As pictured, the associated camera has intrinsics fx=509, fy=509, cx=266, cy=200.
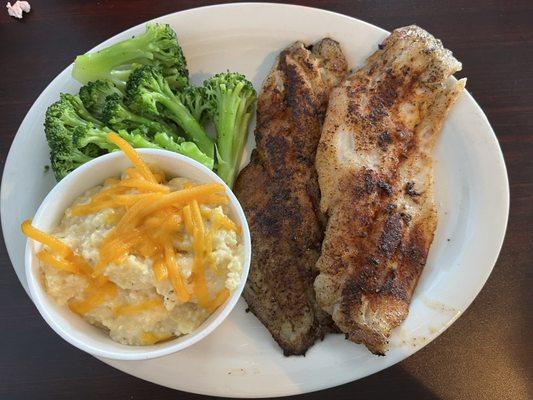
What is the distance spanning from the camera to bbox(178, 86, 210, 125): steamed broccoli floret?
7.79ft

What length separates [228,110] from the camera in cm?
231

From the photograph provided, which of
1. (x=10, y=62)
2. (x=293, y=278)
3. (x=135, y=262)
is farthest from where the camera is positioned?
(x=10, y=62)

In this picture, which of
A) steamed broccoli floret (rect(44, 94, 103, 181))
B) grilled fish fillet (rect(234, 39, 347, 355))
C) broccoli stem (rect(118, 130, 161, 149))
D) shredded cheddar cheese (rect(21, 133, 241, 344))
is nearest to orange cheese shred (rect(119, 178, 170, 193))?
shredded cheddar cheese (rect(21, 133, 241, 344))

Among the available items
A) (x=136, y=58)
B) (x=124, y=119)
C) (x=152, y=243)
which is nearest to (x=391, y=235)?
(x=152, y=243)

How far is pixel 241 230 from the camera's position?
1900 mm

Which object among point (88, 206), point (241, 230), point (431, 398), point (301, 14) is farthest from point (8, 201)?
point (431, 398)

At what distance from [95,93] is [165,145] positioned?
0.42m

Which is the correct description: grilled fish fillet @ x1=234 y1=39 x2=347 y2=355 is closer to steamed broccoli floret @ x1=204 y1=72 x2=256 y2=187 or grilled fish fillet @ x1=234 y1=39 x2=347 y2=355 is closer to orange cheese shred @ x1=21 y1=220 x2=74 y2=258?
steamed broccoli floret @ x1=204 y1=72 x2=256 y2=187

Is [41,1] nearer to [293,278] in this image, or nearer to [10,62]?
[10,62]

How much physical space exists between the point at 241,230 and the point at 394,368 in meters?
1.15

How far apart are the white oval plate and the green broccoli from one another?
1.20ft

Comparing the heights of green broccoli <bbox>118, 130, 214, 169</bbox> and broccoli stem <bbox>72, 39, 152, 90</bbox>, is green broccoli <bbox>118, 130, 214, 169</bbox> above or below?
below

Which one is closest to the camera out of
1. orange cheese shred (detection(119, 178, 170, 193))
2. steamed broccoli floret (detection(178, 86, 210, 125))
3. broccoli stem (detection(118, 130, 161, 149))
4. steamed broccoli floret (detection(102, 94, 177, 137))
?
orange cheese shred (detection(119, 178, 170, 193))

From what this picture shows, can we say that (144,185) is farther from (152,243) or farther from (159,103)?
(159,103)
